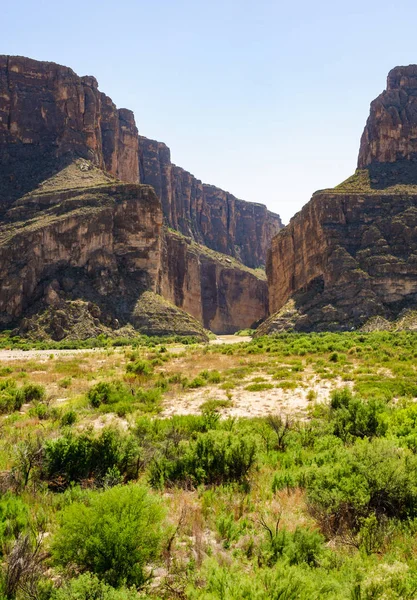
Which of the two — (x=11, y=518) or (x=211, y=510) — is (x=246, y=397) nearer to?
(x=211, y=510)

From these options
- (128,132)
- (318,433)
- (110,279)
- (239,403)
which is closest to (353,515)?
(318,433)

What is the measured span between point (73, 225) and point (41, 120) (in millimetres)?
34252

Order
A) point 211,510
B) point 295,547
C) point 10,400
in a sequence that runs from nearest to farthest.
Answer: point 295,547 → point 211,510 → point 10,400

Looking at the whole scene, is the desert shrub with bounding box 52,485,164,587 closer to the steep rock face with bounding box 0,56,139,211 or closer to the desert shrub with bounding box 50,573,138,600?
the desert shrub with bounding box 50,573,138,600

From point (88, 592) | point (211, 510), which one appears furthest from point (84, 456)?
point (88, 592)

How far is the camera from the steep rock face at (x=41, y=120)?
7783 centimetres

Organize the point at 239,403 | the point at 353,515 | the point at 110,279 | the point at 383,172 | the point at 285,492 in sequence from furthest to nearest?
the point at 383,172 < the point at 110,279 < the point at 239,403 < the point at 285,492 < the point at 353,515

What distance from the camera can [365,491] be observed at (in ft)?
17.4

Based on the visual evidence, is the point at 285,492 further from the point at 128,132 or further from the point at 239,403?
the point at 128,132

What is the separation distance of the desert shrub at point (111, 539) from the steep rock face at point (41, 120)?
7926cm

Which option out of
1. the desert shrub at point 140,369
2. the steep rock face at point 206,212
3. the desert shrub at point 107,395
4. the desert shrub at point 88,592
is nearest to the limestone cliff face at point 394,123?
the steep rock face at point 206,212

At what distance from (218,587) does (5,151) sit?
90.0 metres

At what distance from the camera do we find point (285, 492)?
6.02 metres

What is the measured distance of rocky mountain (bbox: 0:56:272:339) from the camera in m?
59.4
